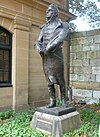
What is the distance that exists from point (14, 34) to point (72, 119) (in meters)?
4.03

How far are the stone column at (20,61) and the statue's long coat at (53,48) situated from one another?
2.96 m

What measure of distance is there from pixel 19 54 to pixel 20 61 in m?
0.25

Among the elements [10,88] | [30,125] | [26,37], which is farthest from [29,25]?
[30,125]

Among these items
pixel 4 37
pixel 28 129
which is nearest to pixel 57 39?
pixel 28 129

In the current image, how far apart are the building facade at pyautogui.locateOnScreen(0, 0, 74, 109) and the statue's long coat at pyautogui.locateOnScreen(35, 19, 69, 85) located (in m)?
2.92

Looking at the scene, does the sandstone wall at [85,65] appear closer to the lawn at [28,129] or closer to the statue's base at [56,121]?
the lawn at [28,129]

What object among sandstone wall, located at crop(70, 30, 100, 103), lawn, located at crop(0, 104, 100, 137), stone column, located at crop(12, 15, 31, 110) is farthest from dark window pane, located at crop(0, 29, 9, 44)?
sandstone wall, located at crop(70, 30, 100, 103)

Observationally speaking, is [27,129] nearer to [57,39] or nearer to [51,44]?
[51,44]

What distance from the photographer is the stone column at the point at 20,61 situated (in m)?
7.56

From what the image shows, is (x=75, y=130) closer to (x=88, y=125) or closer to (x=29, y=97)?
(x=88, y=125)

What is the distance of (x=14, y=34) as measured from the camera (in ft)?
24.9

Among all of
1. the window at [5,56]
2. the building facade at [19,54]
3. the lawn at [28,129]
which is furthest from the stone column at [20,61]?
the lawn at [28,129]

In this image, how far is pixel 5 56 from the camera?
24.8 feet

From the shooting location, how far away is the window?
743 centimetres
